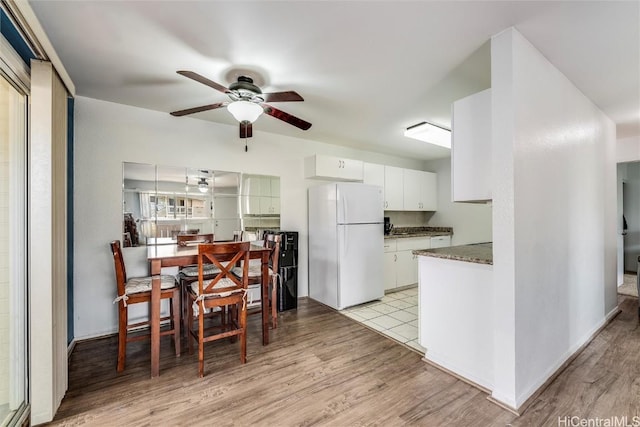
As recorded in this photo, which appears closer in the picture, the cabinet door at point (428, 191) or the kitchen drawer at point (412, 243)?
the kitchen drawer at point (412, 243)

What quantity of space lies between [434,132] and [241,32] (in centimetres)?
285

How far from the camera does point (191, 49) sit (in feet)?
6.33

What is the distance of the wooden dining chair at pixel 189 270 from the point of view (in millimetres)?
2740

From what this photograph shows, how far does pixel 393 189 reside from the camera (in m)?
4.88

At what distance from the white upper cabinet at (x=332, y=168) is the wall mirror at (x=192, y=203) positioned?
577 mm

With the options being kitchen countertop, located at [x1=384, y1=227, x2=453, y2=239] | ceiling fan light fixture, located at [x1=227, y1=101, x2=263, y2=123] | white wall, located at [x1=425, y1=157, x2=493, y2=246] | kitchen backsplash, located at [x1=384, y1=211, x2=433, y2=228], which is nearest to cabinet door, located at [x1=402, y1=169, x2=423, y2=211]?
kitchen backsplash, located at [x1=384, y1=211, x2=433, y2=228]

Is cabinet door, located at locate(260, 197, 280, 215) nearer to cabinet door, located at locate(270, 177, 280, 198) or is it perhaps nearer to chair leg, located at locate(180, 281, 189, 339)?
cabinet door, located at locate(270, 177, 280, 198)

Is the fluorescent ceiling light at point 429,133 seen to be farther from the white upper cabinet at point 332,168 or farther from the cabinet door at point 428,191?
the cabinet door at point 428,191

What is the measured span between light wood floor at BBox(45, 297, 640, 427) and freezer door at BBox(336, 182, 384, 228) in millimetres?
1573

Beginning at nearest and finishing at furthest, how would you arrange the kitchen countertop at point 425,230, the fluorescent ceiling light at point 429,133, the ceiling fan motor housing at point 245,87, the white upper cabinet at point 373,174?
the ceiling fan motor housing at point 245,87 → the fluorescent ceiling light at point 429,133 → the white upper cabinet at point 373,174 → the kitchen countertop at point 425,230

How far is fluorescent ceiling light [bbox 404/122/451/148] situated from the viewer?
11.6ft

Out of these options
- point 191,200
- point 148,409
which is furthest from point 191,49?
point 148,409

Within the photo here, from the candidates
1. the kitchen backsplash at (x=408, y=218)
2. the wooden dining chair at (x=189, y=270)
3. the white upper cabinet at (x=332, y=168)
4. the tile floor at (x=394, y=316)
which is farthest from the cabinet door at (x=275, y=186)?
the kitchen backsplash at (x=408, y=218)

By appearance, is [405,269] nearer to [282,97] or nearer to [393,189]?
[393,189]
